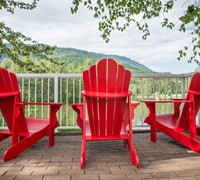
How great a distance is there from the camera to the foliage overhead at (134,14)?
6285 millimetres

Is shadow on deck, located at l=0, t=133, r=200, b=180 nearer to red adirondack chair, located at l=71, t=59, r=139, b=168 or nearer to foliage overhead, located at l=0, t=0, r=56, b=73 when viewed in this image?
red adirondack chair, located at l=71, t=59, r=139, b=168

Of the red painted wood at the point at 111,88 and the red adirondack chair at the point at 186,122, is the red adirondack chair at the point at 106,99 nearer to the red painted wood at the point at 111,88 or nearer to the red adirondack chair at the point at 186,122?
the red painted wood at the point at 111,88

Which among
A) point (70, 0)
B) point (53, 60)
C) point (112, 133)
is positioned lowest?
point (112, 133)

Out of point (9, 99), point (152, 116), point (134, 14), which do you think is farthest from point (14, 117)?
point (134, 14)

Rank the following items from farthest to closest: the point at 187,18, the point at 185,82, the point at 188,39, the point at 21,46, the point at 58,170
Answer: the point at 21,46 → the point at 188,39 → the point at 187,18 → the point at 185,82 → the point at 58,170


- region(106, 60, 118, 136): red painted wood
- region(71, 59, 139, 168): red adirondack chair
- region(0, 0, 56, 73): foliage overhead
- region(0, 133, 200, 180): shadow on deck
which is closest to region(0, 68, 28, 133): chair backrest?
region(0, 133, 200, 180): shadow on deck

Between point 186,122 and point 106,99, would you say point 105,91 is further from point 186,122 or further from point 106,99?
point 186,122

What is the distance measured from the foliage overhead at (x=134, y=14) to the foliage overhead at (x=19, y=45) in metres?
3.10

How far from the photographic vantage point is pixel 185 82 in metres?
4.66

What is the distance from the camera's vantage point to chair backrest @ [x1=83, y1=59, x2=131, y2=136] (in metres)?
2.62

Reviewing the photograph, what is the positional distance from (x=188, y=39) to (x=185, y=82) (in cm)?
223

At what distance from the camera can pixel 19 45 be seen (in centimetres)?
884

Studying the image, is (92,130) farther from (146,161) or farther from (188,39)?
(188,39)

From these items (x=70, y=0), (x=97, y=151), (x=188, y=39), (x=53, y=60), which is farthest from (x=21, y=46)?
(x=97, y=151)
